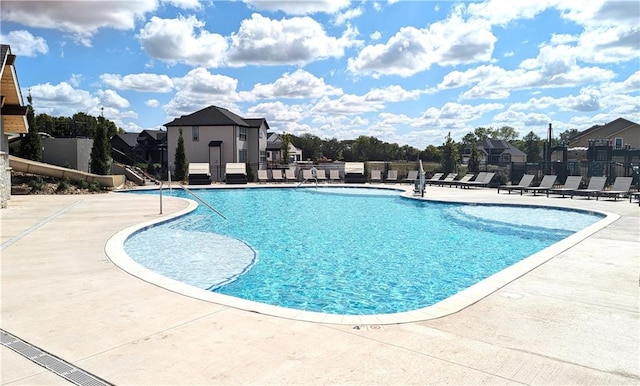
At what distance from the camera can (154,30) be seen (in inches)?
707

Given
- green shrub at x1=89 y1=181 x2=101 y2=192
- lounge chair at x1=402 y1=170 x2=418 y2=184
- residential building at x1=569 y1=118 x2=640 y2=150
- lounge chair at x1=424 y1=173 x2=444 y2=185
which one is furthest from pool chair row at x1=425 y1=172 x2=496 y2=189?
residential building at x1=569 y1=118 x2=640 y2=150

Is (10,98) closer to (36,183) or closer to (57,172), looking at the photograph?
(36,183)

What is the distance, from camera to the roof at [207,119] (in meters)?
35.1

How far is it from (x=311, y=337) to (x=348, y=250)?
5461mm

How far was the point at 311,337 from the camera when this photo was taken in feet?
12.0

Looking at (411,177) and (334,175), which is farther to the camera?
(334,175)

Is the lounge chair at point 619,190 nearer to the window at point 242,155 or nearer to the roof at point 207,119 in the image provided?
the roof at point 207,119

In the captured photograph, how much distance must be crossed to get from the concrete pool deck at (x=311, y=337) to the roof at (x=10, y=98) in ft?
32.8

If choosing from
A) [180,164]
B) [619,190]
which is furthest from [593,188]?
[180,164]

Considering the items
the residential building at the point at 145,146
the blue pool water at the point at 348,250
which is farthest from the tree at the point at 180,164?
the residential building at the point at 145,146

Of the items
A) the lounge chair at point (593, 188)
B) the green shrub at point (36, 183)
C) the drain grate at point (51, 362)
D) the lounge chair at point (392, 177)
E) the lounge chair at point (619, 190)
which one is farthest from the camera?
the lounge chair at point (392, 177)

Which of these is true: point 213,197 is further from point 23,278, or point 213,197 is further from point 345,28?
point 23,278

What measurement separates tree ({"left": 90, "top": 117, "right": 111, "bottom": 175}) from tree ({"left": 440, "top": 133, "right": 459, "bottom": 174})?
21.0 m

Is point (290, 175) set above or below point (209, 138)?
below
